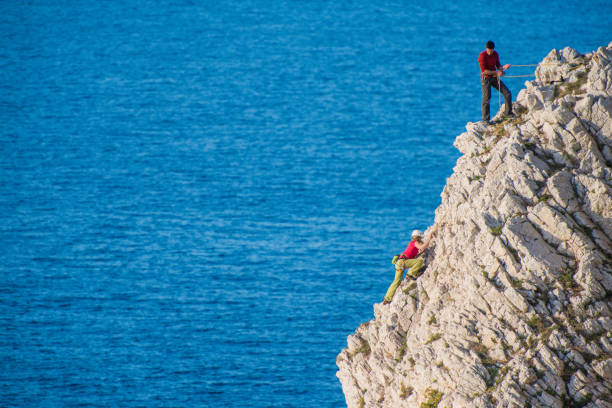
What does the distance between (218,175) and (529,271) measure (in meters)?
84.3

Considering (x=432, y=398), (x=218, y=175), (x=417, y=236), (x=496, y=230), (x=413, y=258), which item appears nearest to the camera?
(x=496, y=230)

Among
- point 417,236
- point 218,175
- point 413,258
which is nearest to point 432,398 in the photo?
point 413,258

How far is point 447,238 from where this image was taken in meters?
32.3

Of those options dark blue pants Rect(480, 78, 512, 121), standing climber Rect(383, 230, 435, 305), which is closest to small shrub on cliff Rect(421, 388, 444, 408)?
standing climber Rect(383, 230, 435, 305)

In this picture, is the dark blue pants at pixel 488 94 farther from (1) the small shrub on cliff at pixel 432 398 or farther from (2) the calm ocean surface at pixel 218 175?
(2) the calm ocean surface at pixel 218 175

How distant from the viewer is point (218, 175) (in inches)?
4343

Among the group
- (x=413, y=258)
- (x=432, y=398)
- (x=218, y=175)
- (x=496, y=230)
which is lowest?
(x=432, y=398)

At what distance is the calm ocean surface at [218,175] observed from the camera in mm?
73312

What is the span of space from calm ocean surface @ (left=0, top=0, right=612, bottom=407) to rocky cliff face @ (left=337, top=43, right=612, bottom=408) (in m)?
37.3

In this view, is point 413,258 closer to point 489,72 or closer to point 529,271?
point 529,271

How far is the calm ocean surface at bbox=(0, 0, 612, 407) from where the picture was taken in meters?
73.3

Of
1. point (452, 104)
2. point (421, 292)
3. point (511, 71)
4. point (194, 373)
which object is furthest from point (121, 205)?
point (421, 292)

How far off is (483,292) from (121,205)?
7925cm

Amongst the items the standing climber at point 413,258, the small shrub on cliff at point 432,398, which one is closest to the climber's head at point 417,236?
the standing climber at point 413,258
